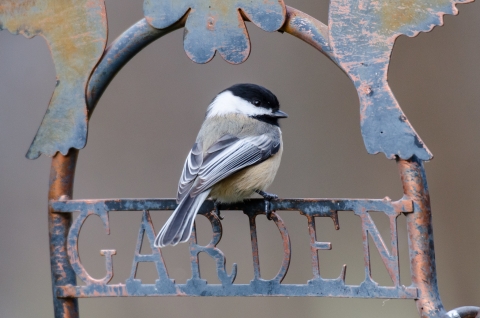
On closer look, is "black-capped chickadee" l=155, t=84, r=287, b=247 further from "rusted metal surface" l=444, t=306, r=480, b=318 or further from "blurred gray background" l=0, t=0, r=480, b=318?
"blurred gray background" l=0, t=0, r=480, b=318

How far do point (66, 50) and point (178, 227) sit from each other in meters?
0.56

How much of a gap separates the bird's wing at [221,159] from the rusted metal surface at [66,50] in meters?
0.37

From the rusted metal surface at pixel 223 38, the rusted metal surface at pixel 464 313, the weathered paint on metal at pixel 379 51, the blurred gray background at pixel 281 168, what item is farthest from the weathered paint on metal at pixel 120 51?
the blurred gray background at pixel 281 168

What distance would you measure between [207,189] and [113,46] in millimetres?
501

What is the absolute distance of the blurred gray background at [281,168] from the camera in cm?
320

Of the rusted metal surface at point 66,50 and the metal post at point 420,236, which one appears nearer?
the metal post at point 420,236

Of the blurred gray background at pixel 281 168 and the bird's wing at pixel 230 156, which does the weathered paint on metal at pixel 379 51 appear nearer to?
the bird's wing at pixel 230 156

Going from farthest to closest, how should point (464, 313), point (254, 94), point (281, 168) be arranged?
point (281, 168) → point (254, 94) → point (464, 313)

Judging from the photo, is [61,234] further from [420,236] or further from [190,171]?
[420,236]

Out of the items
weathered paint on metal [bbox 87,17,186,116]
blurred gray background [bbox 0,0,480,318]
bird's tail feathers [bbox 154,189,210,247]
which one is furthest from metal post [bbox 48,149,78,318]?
blurred gray background [bbox 0,0,480,318]

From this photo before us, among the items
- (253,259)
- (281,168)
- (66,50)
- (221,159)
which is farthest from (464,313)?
(281,168)

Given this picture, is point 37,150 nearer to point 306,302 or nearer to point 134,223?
point 134,223

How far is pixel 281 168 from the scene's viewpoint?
3.31 metres

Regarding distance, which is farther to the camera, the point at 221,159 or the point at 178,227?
the point at 221,159
